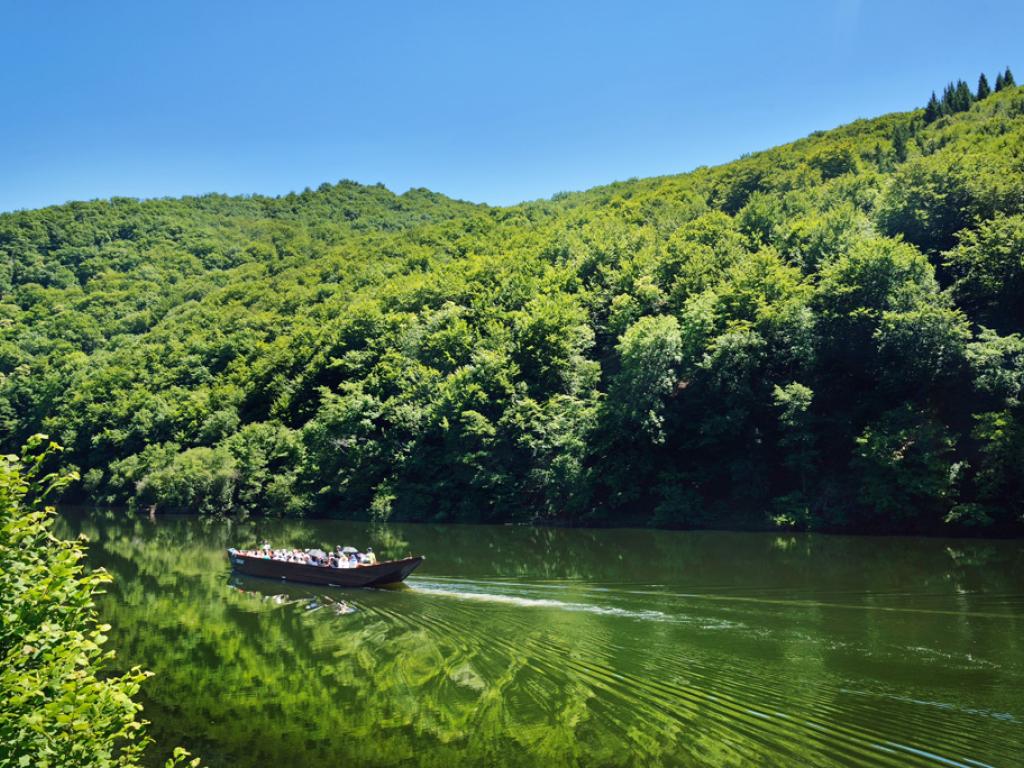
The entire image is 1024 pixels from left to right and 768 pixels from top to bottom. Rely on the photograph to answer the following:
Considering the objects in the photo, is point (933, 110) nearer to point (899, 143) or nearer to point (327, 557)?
point (899, 143)

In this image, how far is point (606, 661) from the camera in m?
17.2

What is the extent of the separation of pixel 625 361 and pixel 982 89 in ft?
249

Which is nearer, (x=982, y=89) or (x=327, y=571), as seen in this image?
(x=327, y=571)

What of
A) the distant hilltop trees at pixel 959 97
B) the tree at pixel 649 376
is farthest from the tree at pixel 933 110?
the tree at pixel 649 376

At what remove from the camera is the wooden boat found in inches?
1067

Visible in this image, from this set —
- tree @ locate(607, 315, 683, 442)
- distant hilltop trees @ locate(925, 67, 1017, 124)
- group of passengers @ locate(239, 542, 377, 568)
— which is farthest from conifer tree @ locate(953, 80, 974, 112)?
group of passengers @ locate(239, 542, 377, 568)

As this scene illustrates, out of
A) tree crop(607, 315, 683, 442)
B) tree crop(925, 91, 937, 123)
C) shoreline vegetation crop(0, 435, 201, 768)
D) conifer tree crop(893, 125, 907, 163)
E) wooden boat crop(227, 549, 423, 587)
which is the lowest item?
wooden boat crop(227, 549, 423, 587)

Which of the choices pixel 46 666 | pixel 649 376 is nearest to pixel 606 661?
pixel 46 666

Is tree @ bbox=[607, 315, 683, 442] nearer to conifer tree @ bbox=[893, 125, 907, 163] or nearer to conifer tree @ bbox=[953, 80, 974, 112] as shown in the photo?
conifer tree @ bbox=[893, 125, 907, 163]

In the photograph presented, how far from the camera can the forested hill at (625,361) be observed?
38.0m

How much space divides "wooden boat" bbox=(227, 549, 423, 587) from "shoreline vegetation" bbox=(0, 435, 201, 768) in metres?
20.6

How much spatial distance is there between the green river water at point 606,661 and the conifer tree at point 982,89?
263 ft

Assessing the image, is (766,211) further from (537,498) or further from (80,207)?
(80,207)

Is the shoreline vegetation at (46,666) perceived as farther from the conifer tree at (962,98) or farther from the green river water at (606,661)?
the conifer tree at (962,98)
